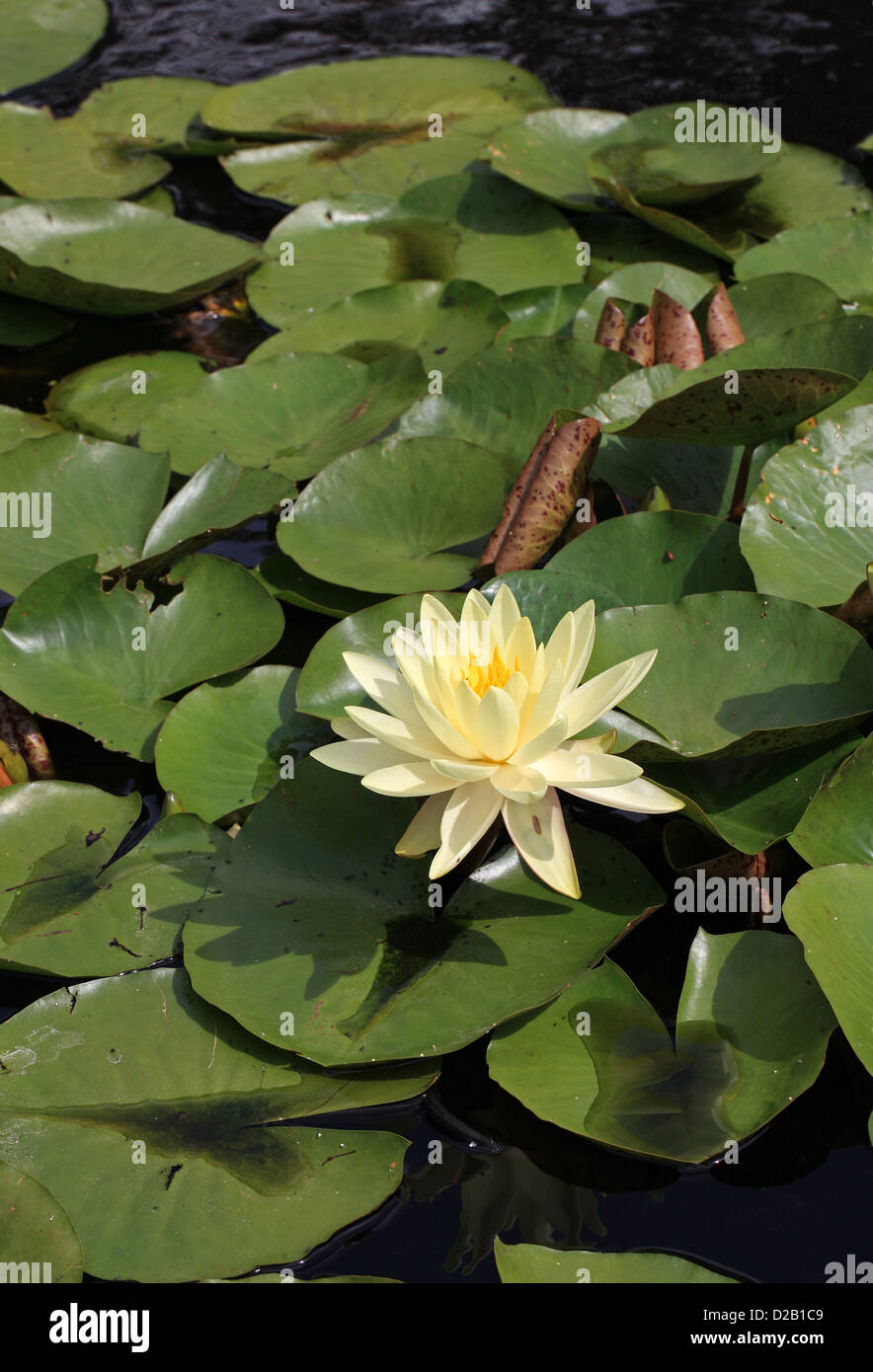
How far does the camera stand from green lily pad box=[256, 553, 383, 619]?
102 inches

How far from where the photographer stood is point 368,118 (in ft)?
14.9

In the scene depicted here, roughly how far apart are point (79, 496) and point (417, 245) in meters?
1.73

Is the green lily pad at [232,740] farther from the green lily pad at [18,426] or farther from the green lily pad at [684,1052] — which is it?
the green lily pad at [18,426]

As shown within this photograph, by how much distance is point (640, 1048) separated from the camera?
1833 mm

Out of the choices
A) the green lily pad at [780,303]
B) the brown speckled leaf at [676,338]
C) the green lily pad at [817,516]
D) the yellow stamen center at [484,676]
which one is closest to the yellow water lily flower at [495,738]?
the yellow stamen center at [484,676]

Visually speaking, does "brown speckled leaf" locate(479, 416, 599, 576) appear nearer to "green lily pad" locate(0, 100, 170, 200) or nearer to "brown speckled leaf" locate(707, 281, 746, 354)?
"brown speckled leaf" locate(707, 281, 746, 354)

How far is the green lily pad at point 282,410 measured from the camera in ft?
9.96

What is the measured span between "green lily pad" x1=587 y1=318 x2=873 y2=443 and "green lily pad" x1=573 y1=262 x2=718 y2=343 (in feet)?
2.11

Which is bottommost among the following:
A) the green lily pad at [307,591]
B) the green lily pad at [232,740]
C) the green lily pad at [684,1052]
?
the green lily pad at [684,1052]

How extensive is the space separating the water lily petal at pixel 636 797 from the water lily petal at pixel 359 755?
0.30 m

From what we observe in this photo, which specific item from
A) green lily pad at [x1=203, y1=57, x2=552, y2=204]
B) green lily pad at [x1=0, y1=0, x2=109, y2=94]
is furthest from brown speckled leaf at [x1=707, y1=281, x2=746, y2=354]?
green lily pad at [x1=0, y1=0, x2=109, y2=94]

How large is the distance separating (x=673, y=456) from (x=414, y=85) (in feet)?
9.53

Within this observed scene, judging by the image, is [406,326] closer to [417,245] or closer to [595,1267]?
[417,245]
